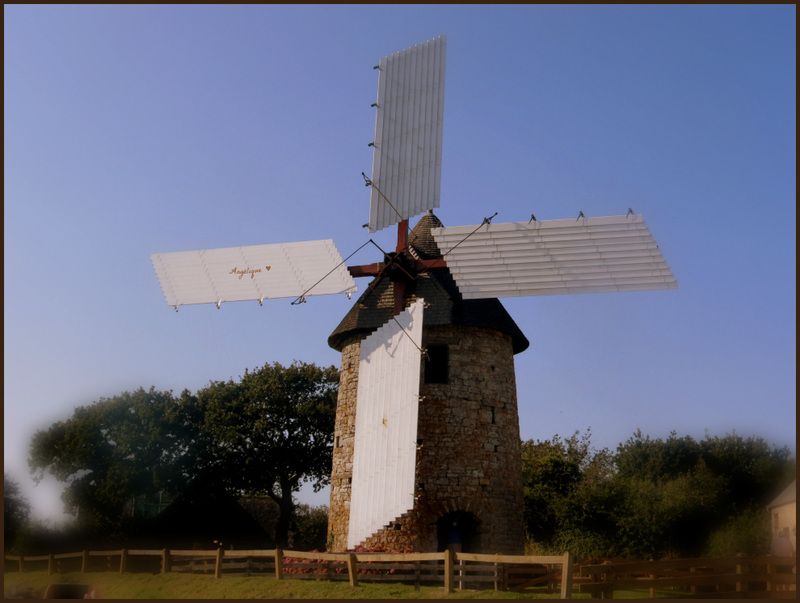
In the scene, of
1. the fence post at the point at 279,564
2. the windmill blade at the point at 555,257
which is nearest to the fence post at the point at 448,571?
the fence post at the point at 279,564

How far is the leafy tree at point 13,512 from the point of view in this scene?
950 inches

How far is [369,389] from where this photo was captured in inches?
706

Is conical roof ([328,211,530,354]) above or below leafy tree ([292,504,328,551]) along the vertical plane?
above

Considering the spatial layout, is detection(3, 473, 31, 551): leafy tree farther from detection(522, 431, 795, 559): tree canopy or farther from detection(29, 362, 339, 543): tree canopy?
detection(522, 431, 795, 559): tree canopy

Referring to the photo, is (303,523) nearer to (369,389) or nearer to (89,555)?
(89,555)

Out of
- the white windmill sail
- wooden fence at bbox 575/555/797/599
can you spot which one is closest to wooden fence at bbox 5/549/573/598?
wooden fence at bbox 575/555/797/599

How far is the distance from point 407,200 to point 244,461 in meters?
19.9

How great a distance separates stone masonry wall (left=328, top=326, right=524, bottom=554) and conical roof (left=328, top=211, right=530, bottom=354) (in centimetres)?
35

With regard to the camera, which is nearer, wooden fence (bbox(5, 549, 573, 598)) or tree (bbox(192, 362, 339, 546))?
wooden fence (bbox(5, 549, 573, 598))

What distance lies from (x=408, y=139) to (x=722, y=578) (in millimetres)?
11108

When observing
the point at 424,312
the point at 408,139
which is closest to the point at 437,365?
the point at 424,312

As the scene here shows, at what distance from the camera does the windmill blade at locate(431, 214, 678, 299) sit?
A: 15.5 metres

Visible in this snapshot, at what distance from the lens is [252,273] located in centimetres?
1914

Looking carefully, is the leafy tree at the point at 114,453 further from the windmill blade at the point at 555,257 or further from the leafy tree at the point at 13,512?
the windmill blade at the point at 555,257
